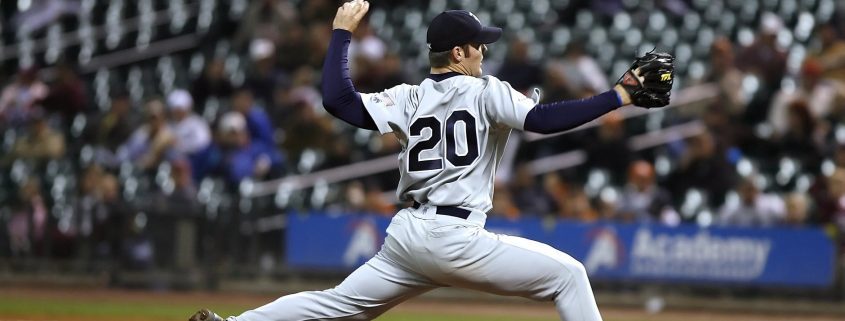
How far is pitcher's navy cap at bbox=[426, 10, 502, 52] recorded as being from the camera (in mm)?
5461

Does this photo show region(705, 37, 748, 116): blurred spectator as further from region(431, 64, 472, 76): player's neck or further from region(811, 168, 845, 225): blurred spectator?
region(431, 64, 472, 76): player's neck

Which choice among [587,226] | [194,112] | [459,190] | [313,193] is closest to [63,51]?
[194,112]

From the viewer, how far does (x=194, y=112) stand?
49.9 feet

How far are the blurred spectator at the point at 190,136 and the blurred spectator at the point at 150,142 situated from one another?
93 mm

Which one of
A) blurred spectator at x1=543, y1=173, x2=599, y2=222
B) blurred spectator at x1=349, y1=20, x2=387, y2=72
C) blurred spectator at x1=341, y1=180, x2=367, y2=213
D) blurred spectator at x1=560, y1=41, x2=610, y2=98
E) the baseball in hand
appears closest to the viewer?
the baseball in hand

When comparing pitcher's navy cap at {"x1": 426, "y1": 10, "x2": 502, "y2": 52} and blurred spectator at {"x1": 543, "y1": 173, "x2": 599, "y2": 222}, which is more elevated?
pitcher's navy cap at {"x1": 426, "y1": 10, "x2": 502, "y2": 52}

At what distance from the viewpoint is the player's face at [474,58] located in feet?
18.2

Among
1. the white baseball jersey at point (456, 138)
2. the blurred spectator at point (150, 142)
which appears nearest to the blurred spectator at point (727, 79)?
the blurred spectator at point (150, 142)

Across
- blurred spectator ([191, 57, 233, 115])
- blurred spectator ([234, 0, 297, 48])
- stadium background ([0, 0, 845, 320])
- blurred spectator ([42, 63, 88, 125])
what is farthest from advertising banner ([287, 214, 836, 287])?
blurred spectator ([42, 63, 88, 125])

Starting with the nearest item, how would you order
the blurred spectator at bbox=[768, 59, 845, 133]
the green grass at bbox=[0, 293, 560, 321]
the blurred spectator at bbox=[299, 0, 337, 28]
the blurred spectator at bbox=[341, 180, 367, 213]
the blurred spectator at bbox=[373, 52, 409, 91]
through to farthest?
the green grass at bbox=[0, 293, 560, 321] < the blurred spectator at bbox=[341, 180, 367, 213] < the blurred spectator at bbox=[768, 59, 845, 133] < the blurred spectator at bbox=[373, 52, 409, 91] < the blurred spectator at bbox=[299, 0, 337, 28]

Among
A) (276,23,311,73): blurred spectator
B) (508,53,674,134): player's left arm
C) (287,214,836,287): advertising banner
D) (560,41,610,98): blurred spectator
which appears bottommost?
(287,214,836,287): advertising banner

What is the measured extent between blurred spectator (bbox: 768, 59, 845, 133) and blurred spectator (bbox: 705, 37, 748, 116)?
36 centimetres

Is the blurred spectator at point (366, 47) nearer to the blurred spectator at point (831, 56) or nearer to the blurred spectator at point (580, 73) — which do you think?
the blurred spectator at point (580, 73)

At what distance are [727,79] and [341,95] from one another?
8483mm
